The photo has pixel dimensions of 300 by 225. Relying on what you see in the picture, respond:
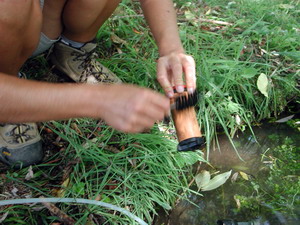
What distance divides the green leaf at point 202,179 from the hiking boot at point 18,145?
0.77 metres

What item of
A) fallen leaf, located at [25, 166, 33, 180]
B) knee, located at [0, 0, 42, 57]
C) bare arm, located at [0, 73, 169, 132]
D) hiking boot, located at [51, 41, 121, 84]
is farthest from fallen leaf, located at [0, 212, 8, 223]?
hiking boot, located at [51, 41, 121, 84]

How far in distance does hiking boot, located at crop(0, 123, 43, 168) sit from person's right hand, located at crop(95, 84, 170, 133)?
0.66 metres

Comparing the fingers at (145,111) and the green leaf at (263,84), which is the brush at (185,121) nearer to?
the fingers at (145,111)

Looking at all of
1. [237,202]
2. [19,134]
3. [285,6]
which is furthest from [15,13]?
[285,6]

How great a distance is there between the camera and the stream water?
4.84 ft

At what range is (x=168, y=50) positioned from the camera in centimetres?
135

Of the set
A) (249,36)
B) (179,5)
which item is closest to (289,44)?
(249,36)

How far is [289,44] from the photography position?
6.95 feet

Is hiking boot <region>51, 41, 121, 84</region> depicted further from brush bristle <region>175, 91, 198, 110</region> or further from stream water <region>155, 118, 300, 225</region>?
stream water <region>155, 118, 300, 225</region>

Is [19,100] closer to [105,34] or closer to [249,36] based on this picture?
[105,34]

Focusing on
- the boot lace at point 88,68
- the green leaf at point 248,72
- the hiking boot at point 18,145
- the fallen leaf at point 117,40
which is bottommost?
the hiking boot at point 18,145

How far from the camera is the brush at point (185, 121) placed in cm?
120

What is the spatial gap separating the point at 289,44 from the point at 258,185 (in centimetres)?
103

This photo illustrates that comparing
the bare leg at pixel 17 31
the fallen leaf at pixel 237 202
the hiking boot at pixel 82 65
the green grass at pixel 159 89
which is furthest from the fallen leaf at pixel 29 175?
the fallen leaf at pixel 237 202
